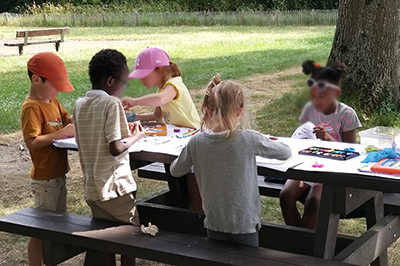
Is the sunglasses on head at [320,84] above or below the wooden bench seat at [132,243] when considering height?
above

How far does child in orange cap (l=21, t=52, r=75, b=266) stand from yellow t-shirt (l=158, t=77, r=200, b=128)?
844 mm

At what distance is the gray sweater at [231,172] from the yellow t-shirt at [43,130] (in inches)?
43.1

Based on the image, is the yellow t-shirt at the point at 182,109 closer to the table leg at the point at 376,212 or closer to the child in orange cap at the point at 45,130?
the child in orange cap at the point at 45,130

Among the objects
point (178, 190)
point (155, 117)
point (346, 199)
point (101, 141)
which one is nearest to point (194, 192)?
point (178, 190)

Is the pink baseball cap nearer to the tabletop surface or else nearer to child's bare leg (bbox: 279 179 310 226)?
the tabletop surface

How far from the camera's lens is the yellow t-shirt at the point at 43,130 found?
3.74 metres

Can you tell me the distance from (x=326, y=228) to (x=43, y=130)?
5.86 feet

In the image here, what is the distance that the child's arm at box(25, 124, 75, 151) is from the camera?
3734mm

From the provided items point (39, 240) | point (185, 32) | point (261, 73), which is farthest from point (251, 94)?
point (185, 32)

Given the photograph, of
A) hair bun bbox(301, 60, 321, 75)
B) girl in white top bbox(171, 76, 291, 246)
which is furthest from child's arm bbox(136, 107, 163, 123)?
hair bun bbox(301, 60, 321, 75)

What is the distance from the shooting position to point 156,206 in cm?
414

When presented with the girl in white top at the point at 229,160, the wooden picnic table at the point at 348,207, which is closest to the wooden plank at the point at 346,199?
the wooden picnic table at the point at 348,207

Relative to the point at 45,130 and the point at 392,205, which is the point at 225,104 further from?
the point at 392,205

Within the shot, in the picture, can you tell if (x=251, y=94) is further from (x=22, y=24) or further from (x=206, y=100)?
(x=22, y=24)
